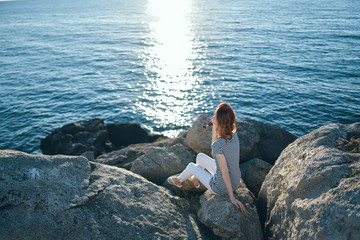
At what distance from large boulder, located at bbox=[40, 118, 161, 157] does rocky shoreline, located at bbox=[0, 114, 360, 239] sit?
10511 millimetres

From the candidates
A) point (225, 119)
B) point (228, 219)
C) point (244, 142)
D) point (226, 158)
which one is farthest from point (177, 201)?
point (244, 142)

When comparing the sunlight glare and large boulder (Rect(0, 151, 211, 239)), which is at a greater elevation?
large boulder (Rect(0, 151, 211, 239))

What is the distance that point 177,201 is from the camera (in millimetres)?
8016

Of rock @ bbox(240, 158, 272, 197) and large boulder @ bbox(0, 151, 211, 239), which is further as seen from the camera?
rock @ bbox(240, 158, 272, 197)

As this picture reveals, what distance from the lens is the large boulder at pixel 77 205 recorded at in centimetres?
599

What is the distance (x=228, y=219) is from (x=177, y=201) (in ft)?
5.20

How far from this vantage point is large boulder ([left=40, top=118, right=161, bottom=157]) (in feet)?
61.2

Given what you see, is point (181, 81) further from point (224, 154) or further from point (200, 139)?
point (224, 154)

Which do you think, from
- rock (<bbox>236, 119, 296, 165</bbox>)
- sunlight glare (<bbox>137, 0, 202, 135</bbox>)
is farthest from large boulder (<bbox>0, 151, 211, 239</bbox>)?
sunlight glare (<bbox>137, 0, 202, 135</bbox>)

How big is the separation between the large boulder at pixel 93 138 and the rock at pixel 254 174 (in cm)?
1046

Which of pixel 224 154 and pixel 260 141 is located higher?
pixel 224 154

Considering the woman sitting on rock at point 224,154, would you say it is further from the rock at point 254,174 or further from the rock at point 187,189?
the rock at point 254,174

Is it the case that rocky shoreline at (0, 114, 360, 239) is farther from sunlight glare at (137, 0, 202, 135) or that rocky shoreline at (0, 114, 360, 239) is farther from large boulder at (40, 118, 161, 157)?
sunlight glare at (137, 0, 202, 135)

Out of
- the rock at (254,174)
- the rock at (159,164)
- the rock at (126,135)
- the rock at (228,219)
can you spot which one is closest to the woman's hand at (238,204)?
the rock at (228,219)
